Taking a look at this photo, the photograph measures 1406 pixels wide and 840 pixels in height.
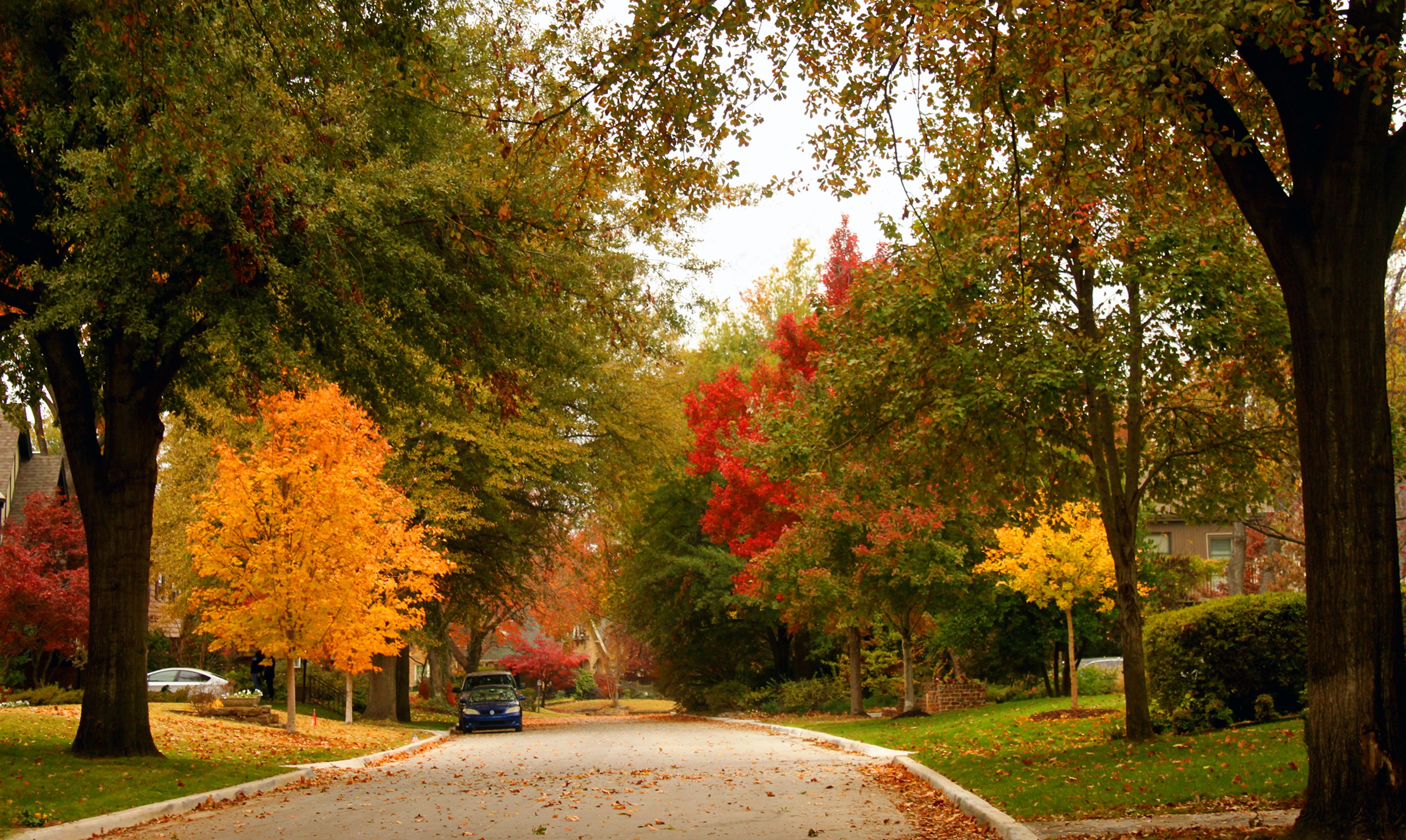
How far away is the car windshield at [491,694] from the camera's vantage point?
102 ft

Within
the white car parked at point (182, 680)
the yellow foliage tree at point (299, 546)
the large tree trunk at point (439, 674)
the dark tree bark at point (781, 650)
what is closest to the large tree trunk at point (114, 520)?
the yellow foliage tree at point (299, 546)

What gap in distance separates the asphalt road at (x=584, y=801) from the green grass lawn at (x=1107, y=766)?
1218 millimetres

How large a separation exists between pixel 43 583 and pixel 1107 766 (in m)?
27.4

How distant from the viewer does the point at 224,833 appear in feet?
32.6

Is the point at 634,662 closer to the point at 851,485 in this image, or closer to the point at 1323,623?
the point at 851,485

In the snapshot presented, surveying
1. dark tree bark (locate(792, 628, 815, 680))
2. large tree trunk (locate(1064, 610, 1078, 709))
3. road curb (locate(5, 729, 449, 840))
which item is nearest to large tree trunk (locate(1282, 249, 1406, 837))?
road curb (locate(5, 729, 449, 840))

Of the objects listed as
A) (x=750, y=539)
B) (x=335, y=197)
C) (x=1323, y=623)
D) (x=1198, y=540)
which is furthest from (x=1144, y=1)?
(x=1198, y=540)

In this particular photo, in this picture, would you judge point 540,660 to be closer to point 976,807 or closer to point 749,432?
point 749,432

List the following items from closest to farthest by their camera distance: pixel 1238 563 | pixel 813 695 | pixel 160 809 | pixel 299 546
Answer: pixel 160 809 < pixel 299 546 < pixel 1238 563 < pixel 813 695

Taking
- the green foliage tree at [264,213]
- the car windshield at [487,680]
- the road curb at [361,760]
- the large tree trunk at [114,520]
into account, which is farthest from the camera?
the car windshield at [487,680]

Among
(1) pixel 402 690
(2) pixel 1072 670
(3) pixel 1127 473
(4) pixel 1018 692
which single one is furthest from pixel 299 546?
(4) pixel 1018 692

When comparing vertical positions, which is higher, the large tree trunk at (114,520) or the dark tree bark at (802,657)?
the large tree trunk at (114,520)

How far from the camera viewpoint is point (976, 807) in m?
10.0

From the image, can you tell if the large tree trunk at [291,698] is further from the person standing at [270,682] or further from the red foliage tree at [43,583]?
the person standing at [270,682]
